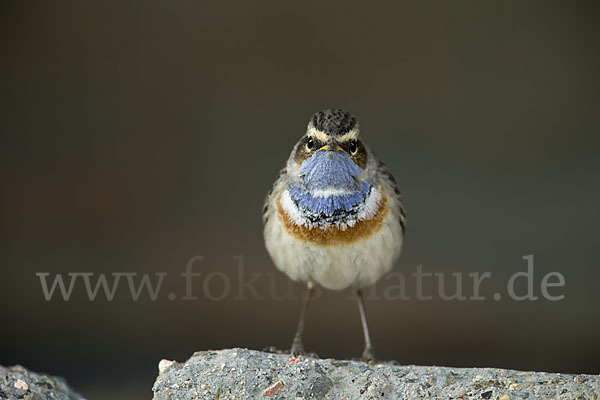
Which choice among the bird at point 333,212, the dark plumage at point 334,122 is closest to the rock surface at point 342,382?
the bird at point 333,212

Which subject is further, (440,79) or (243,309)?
(440,79)

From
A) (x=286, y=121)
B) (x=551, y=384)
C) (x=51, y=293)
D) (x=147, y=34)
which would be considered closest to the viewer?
(x=551, y=384)

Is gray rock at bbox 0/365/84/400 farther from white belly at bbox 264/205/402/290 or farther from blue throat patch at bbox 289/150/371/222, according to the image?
blue throat patch at bbox 289/150/371/222

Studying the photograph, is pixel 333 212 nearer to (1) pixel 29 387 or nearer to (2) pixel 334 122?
(2) pixel 334 122

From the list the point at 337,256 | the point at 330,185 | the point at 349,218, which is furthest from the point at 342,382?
the point at 330,185

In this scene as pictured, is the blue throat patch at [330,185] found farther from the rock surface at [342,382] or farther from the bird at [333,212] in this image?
the rock surface at [342,382]

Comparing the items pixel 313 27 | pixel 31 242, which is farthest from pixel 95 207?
pixel 313 27

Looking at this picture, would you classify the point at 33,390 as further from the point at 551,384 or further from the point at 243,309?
the point at 243,309

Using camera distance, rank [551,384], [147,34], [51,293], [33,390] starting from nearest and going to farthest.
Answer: [551,384], [33,390], [51,293], [147,34]
